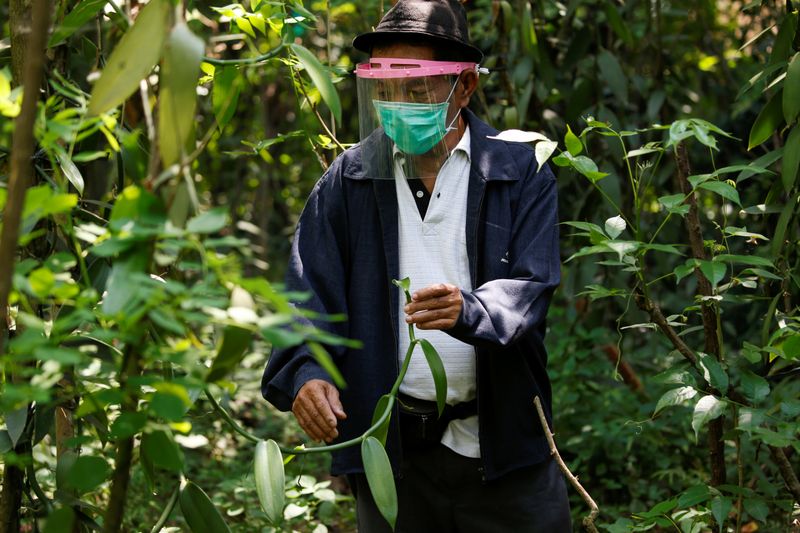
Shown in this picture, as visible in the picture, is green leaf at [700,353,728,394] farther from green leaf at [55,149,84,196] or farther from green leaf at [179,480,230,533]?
green leaf at [55,149,84,196]

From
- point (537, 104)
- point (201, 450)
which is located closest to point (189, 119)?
point (537, 104)

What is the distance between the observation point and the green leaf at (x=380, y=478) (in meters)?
1.53

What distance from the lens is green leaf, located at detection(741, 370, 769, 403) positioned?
1971 millimetres

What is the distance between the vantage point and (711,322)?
6.81 feet

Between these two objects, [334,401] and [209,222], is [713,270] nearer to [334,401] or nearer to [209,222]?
[334,401]

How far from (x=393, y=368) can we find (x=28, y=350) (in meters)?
1.01

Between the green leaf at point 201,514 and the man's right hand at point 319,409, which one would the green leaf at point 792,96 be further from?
the green leaf at point 201,514

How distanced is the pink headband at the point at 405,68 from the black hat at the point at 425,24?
52 millimetres

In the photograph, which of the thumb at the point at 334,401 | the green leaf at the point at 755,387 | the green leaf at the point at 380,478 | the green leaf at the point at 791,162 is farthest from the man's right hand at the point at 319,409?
the green leaf at the point at 791,162

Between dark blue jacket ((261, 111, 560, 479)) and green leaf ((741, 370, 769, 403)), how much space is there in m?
0.40

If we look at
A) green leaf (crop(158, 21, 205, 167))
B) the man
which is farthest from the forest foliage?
the man

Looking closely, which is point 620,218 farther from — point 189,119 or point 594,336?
point 594,336

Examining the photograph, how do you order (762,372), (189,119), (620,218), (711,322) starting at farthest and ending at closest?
(762,372) < (711,322) < (620,218) < (189,119)

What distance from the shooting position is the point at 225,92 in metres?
1.53
